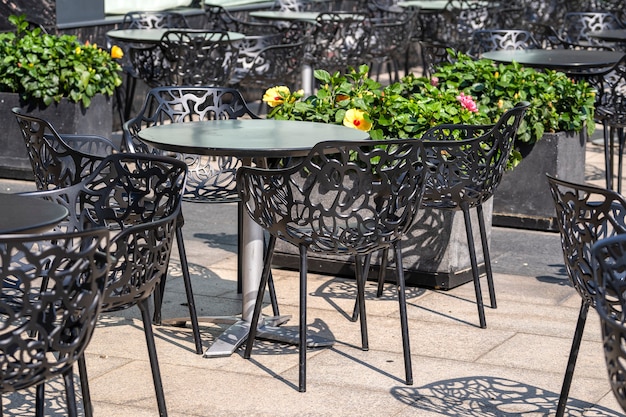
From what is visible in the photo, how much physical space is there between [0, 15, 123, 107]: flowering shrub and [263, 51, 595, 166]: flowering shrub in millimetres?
2479

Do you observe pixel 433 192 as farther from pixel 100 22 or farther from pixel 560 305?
pixel 100 22

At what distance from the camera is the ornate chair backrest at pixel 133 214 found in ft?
12.9

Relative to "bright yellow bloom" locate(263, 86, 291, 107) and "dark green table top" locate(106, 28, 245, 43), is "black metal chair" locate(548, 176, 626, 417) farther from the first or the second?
"dark green table top" locate(106, 28, 245, 43)

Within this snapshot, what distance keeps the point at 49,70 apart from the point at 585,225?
574 cm

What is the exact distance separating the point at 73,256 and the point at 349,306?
2.95m

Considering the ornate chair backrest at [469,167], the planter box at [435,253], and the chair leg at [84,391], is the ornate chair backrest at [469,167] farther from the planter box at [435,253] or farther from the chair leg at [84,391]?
the chair leg at [84,391]

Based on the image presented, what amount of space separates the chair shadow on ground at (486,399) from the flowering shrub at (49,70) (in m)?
4.82

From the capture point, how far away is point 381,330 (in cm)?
567

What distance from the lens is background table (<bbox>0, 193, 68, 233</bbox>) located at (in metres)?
3.48

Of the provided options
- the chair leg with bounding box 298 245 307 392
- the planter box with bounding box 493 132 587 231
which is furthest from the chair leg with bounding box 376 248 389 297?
the planter box with bounding box 493 132 587 231

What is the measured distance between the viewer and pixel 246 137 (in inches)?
208

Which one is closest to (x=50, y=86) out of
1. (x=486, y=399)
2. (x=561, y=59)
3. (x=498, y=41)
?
(x=561, y=59)

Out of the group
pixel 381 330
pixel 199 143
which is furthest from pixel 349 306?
pixel 199 143

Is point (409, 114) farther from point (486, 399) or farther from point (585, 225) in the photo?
point (585, 225)
